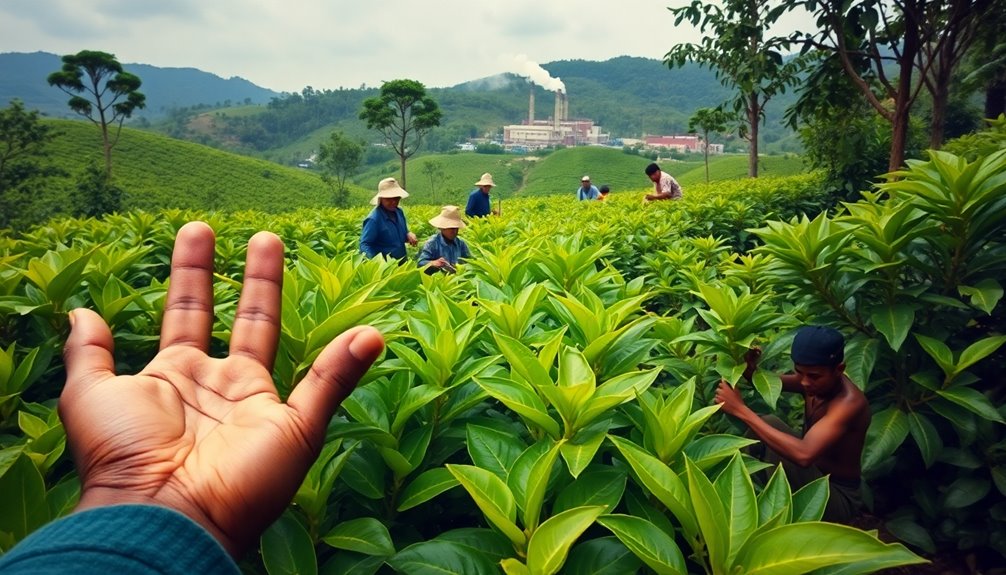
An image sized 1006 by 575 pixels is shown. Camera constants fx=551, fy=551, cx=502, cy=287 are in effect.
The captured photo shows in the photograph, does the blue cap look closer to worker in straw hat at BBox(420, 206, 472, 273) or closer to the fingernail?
the fingernail

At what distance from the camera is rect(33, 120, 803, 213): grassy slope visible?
132 ft

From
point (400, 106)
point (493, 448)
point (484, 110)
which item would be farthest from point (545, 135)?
point (493, 448)

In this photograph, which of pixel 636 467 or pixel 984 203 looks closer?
pixel 636 467

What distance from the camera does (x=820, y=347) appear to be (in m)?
2.18

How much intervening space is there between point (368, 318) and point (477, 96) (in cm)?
14139

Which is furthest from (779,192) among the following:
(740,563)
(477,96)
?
(477,96)

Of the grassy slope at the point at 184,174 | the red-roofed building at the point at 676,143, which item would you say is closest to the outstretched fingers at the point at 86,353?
the grassy slope at the point at 184,174

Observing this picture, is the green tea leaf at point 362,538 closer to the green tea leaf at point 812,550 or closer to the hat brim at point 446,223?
the green tea leaf at point 812,550

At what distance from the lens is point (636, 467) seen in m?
1.13

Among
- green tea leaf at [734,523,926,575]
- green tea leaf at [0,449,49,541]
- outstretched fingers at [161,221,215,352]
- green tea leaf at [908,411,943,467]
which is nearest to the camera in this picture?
green tea leaf at [734,523,926,575]

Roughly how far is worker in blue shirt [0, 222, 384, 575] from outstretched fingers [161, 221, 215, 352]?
2.7 inches

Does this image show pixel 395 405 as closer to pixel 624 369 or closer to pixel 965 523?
pixel 624 369

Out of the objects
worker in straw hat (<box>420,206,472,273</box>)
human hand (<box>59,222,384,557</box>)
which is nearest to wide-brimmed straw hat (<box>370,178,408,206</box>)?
worker in straw hat (<box>420,206,472,273</box>)

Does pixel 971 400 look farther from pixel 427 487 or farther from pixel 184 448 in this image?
pixel 184 448
